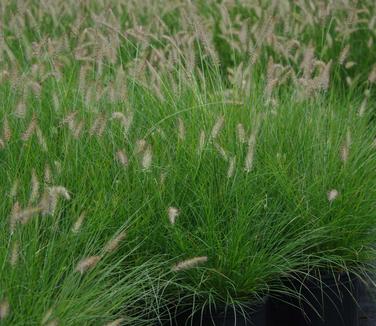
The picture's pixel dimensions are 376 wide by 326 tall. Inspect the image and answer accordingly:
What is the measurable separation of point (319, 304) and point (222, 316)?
0.55 metres

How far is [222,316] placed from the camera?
3.08 metres

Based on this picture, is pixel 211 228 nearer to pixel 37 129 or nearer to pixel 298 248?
pixel 298 248

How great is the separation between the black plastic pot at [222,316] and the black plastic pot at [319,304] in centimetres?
25

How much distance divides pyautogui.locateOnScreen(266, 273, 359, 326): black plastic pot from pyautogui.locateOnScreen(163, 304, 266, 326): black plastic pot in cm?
25

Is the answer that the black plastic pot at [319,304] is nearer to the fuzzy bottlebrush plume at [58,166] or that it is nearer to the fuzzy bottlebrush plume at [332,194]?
the fuzzy bottlebrush plume at [332,194]

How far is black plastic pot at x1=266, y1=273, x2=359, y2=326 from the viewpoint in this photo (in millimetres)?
3408

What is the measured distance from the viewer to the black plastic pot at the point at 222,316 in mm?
3084

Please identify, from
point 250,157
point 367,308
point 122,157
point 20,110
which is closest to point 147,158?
point 122,157

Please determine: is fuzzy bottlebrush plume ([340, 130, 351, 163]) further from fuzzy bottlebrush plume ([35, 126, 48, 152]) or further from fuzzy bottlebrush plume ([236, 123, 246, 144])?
fuzzy bottlebrush plume ([35, 126, 48, 152])

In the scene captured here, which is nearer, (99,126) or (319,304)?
(99,126)

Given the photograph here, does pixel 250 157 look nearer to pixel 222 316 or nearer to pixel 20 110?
pixel 222 316

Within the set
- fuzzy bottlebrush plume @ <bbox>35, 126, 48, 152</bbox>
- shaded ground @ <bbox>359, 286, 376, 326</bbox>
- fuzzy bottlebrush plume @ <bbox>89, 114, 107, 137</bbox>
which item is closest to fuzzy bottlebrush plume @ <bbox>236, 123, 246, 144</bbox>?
fuzzy bottlebrush plume @ <bbox>89, 114, 107, 137</bbox>

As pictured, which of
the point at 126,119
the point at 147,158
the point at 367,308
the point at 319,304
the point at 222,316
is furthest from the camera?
the point at 367,308

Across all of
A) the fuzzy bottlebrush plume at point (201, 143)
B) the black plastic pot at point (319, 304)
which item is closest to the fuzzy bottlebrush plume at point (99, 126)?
the fuzzy bottlebrush plume at point (201, 143)
